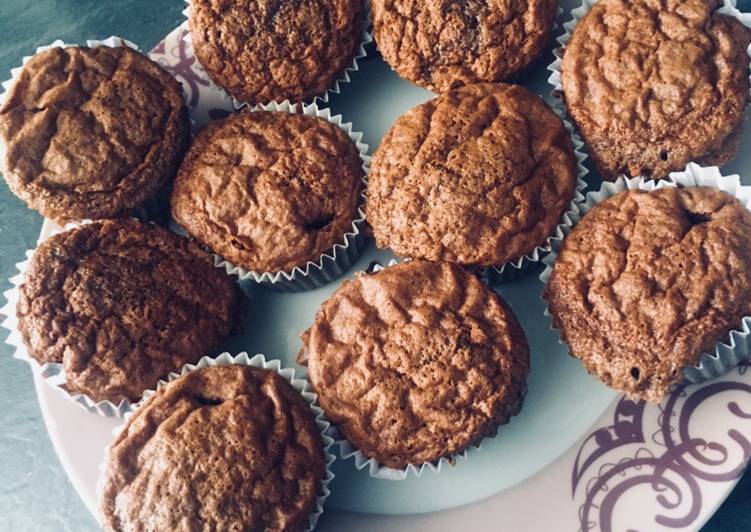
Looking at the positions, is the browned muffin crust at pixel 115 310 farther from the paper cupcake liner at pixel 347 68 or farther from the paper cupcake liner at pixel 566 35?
the paper cupcake liner at pixel 566 35

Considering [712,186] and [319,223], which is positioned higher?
[712,186]

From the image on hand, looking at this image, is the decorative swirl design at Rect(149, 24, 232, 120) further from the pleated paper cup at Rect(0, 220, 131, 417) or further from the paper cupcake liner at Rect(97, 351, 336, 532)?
the paper cupcake liner at Rect(97, 351, 336, 532)

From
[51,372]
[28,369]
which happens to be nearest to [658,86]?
[51,372]

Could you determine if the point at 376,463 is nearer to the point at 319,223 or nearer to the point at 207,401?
the point at 207,401

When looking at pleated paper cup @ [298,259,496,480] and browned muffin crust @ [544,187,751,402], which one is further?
pleated paper cup @ [298,259,496,480]

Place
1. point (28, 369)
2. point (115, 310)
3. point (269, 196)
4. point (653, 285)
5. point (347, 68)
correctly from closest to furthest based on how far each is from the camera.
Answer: point (653, 285) < point (115, 310) < point (269, 196) < point (347, 68) < point (28, 369)

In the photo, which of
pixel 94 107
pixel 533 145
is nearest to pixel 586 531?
pixel 533 145

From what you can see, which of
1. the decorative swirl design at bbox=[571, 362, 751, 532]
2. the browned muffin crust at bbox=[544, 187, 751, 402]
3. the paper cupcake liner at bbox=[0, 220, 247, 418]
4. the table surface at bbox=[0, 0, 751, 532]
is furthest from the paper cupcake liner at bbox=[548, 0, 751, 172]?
the paper cupcake liner at bbox=[0, 220, 247, 418]
